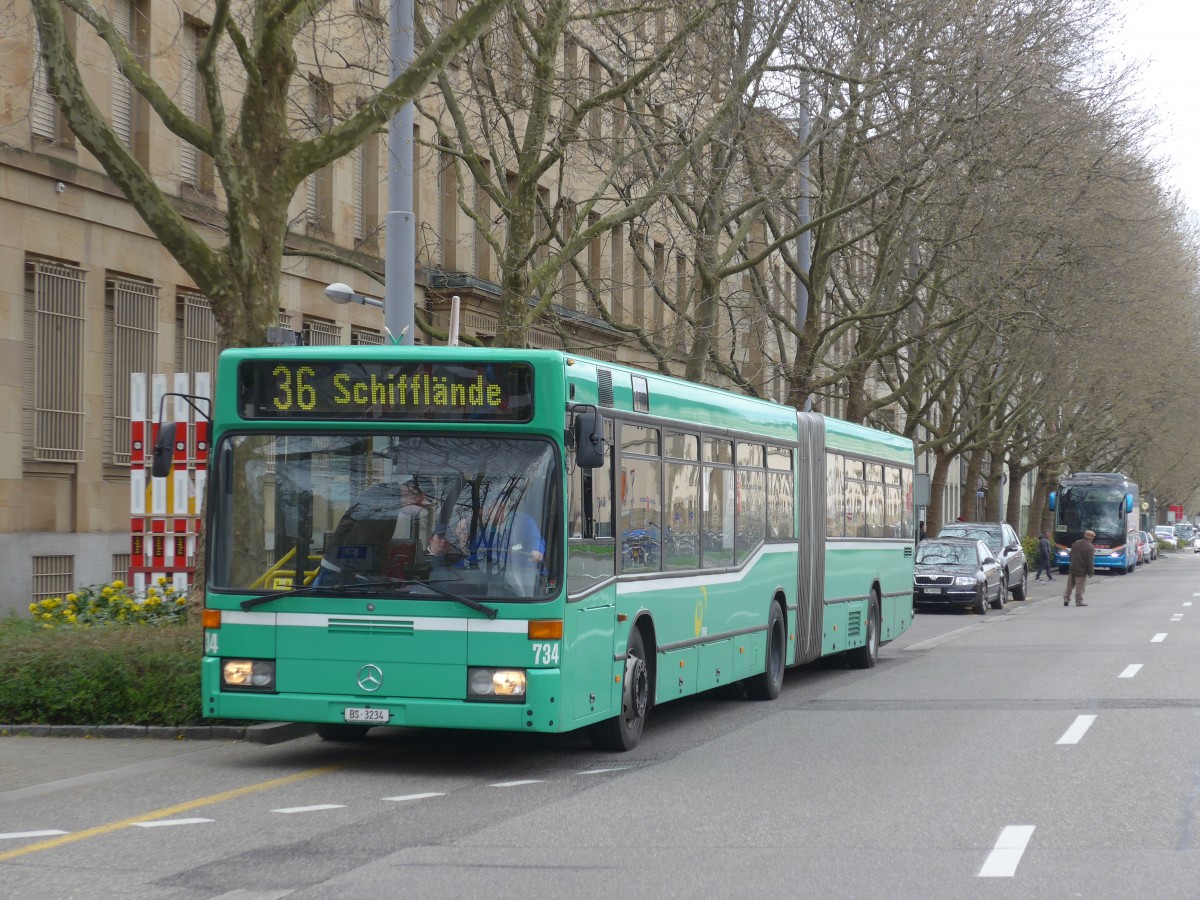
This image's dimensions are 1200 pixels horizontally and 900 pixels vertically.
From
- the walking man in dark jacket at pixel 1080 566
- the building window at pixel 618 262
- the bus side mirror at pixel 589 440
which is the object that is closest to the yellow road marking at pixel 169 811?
the bus side mirror at pixel 589 440

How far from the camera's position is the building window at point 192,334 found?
88.5ft

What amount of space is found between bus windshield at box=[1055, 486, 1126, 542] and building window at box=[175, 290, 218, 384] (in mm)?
47054

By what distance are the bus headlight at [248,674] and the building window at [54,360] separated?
13478 mm

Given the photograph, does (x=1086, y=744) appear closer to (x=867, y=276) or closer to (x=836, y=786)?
(x=836, y=786)

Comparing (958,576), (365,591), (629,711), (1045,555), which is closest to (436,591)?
(365,591)

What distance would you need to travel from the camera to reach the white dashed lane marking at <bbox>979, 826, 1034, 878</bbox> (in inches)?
305

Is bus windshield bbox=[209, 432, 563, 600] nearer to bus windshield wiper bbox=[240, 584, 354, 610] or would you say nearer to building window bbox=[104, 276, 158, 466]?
bus windshield wiper bbox=[240, 584, 354, 610]

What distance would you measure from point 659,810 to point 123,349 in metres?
17.8

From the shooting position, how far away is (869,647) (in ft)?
68.7

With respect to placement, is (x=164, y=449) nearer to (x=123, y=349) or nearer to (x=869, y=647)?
(x=869, y=647)

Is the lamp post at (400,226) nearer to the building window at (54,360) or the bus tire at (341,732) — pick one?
the bus tire at (341,732)

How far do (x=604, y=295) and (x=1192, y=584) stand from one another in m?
20.9

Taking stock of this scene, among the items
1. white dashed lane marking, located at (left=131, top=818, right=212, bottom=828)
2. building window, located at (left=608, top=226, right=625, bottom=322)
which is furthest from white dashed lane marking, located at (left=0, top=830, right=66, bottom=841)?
building window, located at (left=608, top=226, right=625, bottom=322)

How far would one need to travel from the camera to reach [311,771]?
1105 centimetres
